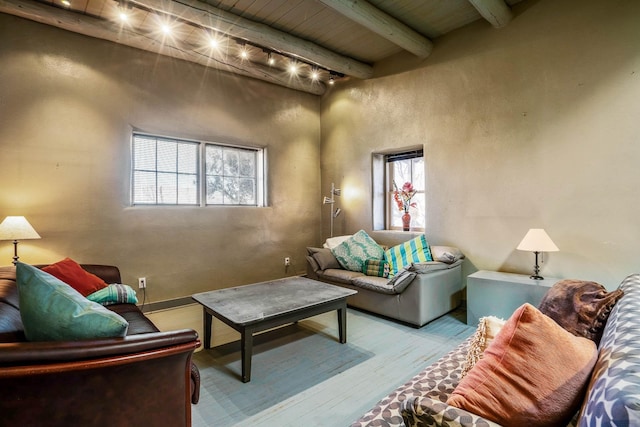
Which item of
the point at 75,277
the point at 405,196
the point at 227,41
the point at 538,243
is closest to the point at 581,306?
the point at 538,243

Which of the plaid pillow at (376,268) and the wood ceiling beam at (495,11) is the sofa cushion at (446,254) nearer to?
the plaid pillow at (376,268)

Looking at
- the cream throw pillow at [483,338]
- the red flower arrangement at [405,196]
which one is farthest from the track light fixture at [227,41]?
the cream throw pillow at [483,338]

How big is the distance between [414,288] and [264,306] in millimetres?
1612

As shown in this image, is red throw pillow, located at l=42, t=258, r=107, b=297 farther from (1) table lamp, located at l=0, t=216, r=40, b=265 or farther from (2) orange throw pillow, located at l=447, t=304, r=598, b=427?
(2) orange throw pillow, located at l=447, t=304, r=598, b=427

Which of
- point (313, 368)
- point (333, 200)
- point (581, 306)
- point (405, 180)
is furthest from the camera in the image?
point (333, 200)

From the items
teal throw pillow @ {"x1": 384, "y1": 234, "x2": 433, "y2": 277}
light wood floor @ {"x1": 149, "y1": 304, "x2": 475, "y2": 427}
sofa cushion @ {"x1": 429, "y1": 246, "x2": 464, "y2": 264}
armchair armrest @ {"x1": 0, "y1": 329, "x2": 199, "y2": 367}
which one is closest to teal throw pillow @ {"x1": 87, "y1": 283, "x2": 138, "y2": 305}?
light wood floor @ {"x1": 149, "y1": 304, "x2": 475, "y2": 427}

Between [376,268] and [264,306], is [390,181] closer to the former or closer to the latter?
[376,268]

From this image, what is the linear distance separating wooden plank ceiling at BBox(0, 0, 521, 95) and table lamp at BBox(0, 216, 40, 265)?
6.82 ft

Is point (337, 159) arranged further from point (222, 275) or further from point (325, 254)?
point (222, 275)

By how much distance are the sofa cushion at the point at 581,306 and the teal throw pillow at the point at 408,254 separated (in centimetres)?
203

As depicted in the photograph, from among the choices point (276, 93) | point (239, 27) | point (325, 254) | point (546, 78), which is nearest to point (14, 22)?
point (239, 27)

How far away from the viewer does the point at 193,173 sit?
4367mm

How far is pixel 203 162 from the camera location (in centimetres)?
441

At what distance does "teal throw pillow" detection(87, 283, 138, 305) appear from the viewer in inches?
101
